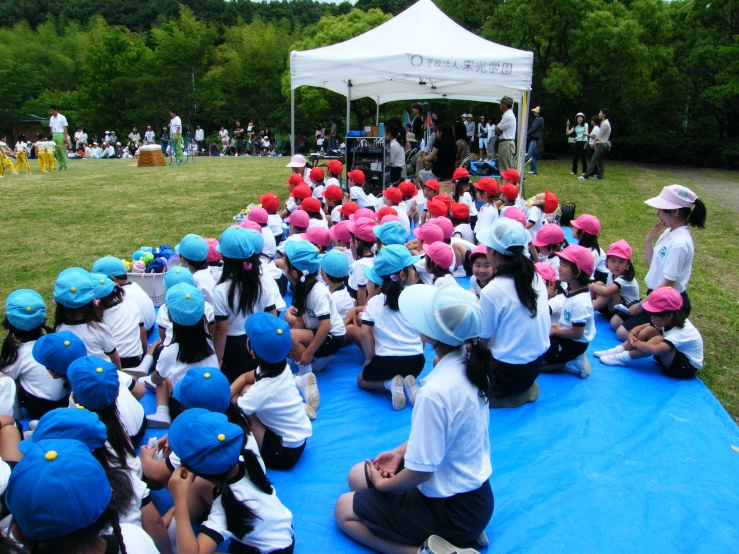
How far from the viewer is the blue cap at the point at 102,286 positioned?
12.0 feet

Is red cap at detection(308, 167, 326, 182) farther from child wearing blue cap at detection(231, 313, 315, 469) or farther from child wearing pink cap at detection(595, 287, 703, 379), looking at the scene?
child wearing blue cap at detection(231, 313, 315, 469)

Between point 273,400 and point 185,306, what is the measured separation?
74cm

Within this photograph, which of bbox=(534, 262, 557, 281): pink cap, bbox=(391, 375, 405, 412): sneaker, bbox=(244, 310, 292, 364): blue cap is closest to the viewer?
bbox=(244, 310, 292, 364): blue cap

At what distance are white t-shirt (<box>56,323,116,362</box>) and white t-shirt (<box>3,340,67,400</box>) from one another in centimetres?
24

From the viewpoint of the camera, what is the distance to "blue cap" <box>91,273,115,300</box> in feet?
12.0

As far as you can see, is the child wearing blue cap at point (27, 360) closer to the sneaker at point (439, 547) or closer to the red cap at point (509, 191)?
the sneaker at point (439, 547)

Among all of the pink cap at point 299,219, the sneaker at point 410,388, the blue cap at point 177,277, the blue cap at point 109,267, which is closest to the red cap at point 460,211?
the pink cap at point 299,219

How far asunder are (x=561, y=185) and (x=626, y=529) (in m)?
12.2

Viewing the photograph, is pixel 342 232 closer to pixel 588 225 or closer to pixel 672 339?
pixel 588 225

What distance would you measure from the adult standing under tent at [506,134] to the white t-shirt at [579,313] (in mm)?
8318

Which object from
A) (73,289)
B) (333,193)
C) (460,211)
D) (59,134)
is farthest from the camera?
(59,134)

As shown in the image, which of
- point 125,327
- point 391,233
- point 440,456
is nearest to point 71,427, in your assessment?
point 440,456

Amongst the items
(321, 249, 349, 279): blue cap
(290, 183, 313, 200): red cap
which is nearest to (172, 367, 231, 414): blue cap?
(321, 249, 349, 279): blue cap

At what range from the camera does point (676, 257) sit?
4422mm
